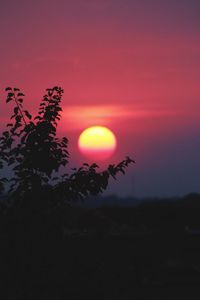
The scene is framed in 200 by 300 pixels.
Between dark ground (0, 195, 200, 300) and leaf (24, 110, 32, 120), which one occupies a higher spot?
leaf (24, 110, 32, 120)

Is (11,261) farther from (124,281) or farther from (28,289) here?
(124,281)

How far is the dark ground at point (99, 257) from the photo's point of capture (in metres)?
9.43

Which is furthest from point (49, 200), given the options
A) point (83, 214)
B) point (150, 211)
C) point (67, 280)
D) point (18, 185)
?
point (150, 211)

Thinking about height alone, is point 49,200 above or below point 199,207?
below

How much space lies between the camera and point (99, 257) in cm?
1127

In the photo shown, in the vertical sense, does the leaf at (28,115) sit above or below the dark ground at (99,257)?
above

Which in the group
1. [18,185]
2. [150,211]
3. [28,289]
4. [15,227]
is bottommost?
[28,289]

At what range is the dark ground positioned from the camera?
943cm

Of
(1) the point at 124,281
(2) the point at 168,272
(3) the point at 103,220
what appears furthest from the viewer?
(3) the point at 103,220

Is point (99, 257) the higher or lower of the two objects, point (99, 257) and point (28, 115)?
the lower

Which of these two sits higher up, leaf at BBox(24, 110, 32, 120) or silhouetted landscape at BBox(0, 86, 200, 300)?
leaf at BBox(24, 110, 32, 120)

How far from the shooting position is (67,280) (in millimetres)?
9922

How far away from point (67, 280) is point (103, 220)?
48.4 ft

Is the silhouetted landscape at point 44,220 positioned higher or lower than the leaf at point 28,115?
lower
